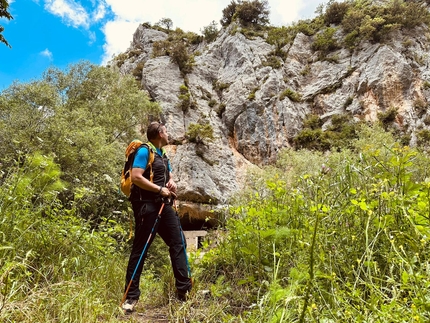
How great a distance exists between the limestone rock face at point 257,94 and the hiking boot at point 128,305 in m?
18.5

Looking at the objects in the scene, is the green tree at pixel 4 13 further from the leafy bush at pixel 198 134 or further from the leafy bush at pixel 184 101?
the leafy bush at pixel 184 101

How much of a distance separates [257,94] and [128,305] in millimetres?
29287

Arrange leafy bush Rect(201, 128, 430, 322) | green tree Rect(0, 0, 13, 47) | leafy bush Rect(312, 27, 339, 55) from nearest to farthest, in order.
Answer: leafy bush Rect(201, 128, 430, 322), green tree Rect(0, 0, 13, 47), leafy bush Rect(312, 27, 339, 55)

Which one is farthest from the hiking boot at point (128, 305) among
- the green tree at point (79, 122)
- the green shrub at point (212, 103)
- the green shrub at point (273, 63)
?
the green shrub at point (273, 63)

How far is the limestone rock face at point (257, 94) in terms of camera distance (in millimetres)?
24995

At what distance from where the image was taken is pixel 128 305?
2830 millimetres

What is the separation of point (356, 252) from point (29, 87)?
17276 mm

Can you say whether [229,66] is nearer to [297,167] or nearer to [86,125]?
[297,167]

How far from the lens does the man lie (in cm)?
308

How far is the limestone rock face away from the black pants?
712 inches

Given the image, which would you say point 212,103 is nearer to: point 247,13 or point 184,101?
point 184,101

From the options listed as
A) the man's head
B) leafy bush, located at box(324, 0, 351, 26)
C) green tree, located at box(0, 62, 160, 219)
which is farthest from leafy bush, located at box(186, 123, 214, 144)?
leafy bush, located at box(324, 0, 351, 26)

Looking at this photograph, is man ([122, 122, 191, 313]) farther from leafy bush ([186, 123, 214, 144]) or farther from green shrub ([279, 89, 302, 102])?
green shrub ([279, 89, 302, 102])

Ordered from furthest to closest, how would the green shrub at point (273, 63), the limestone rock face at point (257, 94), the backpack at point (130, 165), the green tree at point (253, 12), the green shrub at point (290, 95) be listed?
the green tree at point (253, 12) < the green shrub at point (273, 63) < the green shrub at point (290, 95) < the limestone rock face at point (257, 94) < the backpack at point (130, 165)
